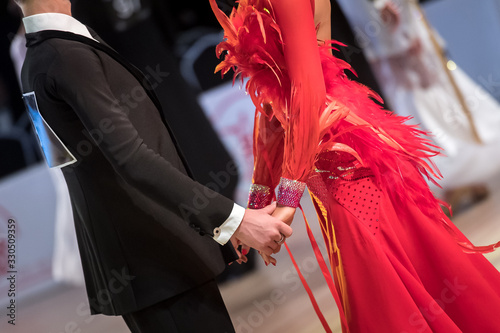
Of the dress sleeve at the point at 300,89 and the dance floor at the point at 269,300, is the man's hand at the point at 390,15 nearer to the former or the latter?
the dance floor at the point at 269,300

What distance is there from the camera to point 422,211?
1.21 meters

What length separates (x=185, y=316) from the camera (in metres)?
1.15

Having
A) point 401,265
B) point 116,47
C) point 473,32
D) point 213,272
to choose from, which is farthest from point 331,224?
point 473,32

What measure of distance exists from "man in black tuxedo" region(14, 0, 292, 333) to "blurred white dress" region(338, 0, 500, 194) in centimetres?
377

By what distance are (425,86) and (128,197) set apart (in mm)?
4371

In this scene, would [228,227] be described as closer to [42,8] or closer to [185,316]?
[185,316]

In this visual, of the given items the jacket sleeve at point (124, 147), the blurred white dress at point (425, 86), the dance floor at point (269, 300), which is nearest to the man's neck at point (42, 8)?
the jacket sleeve at point (124, 147)

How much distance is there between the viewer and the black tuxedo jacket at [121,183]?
107 centimetres

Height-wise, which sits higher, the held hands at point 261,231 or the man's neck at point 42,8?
the man's neck at point 42,8

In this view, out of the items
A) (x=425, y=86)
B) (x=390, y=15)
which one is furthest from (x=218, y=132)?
(x=425, y=86)

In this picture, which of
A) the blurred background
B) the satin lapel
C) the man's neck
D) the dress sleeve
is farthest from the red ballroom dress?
the blurred background

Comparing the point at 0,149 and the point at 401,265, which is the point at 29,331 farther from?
the point at 401,265

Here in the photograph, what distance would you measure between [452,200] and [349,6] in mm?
1881

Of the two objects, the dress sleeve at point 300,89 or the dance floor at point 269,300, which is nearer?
the dress sleeve at point 300,89
